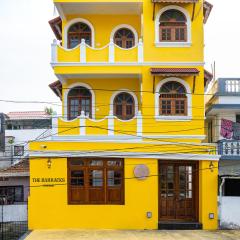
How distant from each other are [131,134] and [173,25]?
15.0 ft

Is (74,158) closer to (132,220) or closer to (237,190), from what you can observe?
(132,220)

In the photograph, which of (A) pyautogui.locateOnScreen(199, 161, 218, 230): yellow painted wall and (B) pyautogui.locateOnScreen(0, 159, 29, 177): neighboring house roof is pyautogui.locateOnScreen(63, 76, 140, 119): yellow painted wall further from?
(B) pyautogui.locateOnScreen(0, 159, 29, 177): neighboring house roof

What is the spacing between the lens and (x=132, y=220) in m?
17.2

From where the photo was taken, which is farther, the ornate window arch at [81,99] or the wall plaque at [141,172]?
the ornate window arch at [81,99]

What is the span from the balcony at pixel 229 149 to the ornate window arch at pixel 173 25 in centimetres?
431

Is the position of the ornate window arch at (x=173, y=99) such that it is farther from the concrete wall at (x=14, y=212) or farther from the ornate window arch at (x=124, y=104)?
the concrete wall at (x=14, y=212)

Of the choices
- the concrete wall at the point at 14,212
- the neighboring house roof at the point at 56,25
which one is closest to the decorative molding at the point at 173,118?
the concrete wall at the point at 14,212

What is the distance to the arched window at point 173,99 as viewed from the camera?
18.2m

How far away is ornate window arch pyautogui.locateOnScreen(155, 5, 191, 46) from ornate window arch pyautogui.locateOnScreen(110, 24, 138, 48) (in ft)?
4.88

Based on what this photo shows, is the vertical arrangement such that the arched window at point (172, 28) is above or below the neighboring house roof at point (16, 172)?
above

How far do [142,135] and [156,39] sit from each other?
374 centimetres

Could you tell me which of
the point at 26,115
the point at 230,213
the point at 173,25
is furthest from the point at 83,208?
the point at 26,115

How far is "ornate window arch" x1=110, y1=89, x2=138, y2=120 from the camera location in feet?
63.3

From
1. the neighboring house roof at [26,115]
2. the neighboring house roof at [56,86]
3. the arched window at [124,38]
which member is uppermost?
the arched window at [124,38]
